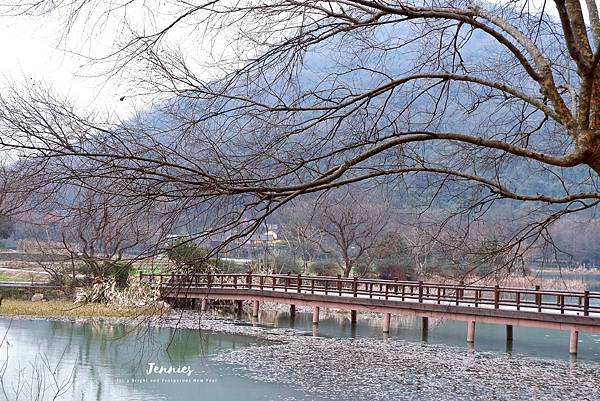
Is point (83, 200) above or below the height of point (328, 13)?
below

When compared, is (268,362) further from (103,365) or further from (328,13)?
(328,13)

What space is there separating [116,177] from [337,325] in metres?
25.5

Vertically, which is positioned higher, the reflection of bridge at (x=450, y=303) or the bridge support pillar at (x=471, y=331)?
the reflection of bridge at (x=450, y=303)

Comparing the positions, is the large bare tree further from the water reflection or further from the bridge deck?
the water reflection

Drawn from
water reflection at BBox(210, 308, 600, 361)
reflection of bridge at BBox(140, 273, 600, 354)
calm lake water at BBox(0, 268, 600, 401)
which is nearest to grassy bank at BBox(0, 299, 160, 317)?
calm lake water at BBox(0, 268, 600, 401)

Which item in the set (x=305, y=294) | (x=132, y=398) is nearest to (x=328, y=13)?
(x=132, y=398)

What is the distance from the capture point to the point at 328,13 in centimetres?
443
